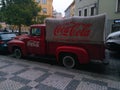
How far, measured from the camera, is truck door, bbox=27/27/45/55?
612 cm

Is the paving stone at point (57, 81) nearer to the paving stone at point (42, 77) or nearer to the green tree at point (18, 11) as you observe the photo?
the paving stone at point (42, 77)

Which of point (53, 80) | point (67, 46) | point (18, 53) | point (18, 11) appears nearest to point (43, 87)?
point (53, 80)

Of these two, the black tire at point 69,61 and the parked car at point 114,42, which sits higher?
the parked car at point 114,42

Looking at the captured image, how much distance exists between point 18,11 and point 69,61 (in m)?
12.6

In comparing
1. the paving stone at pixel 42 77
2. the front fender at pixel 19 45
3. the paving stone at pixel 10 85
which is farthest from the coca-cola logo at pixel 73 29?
the paving stone at pixel 10 85

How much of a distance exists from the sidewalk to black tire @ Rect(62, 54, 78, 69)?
1.46 ft

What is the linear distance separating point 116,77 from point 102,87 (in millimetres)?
1154

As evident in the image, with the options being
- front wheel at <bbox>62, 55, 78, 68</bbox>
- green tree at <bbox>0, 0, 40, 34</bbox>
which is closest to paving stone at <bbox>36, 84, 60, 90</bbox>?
front wheel at <bbox>62, 55, 78, 68</bbox>

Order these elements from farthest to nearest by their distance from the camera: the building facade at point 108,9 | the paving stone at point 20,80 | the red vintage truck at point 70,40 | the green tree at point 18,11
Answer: the green tree at point 18,11, the building facade at point 108,9, the red vintage truck at point 70,40, the paving stone at point 20,80

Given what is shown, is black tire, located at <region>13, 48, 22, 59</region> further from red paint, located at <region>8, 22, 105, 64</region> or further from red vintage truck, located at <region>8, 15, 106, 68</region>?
red vintage truck, located at <region>8, 15, 106, 68</region>

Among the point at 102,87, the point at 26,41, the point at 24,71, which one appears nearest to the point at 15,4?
the point at 26,41

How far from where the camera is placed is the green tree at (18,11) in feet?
51.4

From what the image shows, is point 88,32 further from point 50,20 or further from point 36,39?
point 36,39

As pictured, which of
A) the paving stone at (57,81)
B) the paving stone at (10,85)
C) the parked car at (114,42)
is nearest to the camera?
the paving stone at (10,85)
